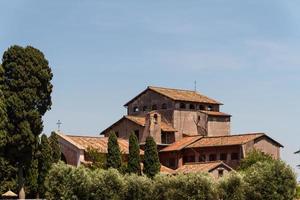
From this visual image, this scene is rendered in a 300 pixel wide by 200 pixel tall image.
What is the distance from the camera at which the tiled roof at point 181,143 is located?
8200cm

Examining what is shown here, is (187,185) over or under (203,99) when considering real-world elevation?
under

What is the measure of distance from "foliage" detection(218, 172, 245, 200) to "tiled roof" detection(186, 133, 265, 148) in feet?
102

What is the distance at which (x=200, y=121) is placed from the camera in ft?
291

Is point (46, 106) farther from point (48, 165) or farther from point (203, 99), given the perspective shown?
point (203, 99)

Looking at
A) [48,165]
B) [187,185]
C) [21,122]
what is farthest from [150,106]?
[187,185]

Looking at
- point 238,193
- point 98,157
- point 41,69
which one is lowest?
point 238,193

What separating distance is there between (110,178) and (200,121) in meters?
37.9

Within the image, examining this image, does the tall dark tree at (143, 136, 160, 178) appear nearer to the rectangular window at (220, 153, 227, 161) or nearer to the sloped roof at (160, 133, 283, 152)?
the sloped roof at (160, 133, 283, 152)

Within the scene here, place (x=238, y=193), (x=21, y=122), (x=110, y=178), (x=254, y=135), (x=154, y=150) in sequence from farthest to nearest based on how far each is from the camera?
(x=254, y=135), (x=154, y=150), (x=21, y=122), (x=110, y=178), (x=238, y=193)

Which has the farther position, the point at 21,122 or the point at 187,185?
the point at 21,122

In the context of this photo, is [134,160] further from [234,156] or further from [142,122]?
[142,122]

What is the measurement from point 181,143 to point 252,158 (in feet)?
41.9

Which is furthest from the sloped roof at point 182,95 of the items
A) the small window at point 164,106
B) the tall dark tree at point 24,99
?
the tall dark tree at point 24,99

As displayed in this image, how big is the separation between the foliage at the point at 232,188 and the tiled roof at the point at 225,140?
31147mm
